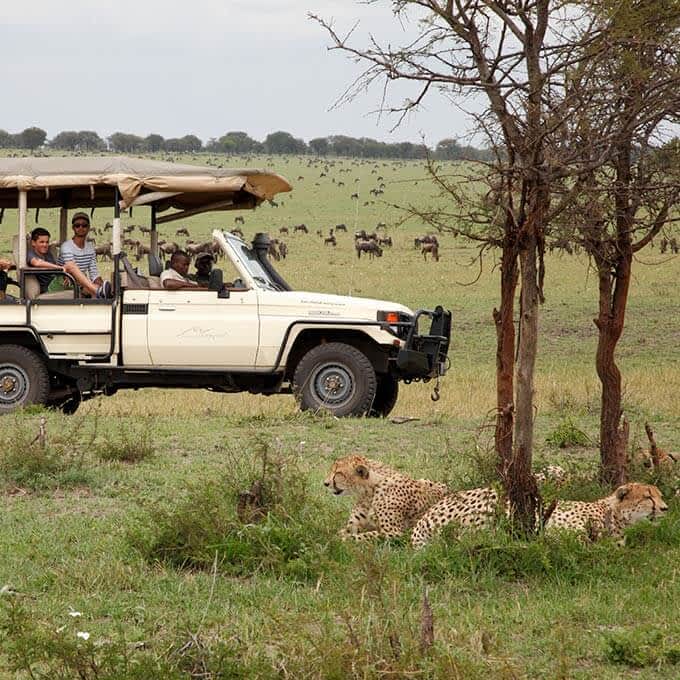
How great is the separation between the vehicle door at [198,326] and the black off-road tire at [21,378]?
1038mm

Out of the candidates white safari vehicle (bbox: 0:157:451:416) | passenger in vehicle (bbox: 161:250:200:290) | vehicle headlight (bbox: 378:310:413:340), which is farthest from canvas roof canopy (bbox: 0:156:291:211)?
vehicle headlight (bbox: 378:310:413:340)

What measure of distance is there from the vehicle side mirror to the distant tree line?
68534mm

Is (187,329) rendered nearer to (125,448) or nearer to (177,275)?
(177,275)

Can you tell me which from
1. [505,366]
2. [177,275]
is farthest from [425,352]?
[505,366]

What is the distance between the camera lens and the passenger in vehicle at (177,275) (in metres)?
11.7

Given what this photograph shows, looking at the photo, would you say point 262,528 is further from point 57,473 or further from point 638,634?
point 57,473

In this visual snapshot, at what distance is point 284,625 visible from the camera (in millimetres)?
5094

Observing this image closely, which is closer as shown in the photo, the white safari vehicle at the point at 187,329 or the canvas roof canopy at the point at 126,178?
the canvas roof canopy at the point at 126,178

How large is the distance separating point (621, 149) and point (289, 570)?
2857mm

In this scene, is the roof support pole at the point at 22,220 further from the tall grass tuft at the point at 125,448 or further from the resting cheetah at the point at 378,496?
the resting cheetah at the point at 378,496

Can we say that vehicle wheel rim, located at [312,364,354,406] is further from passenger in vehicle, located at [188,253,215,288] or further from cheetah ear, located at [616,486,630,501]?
cheetah ear, located at [616,486,630,501]

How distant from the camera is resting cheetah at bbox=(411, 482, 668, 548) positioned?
6449 mm

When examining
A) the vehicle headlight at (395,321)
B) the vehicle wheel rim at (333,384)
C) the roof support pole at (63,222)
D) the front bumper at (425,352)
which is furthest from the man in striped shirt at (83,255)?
the front bumper at (425,352)

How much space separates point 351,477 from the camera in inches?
285
